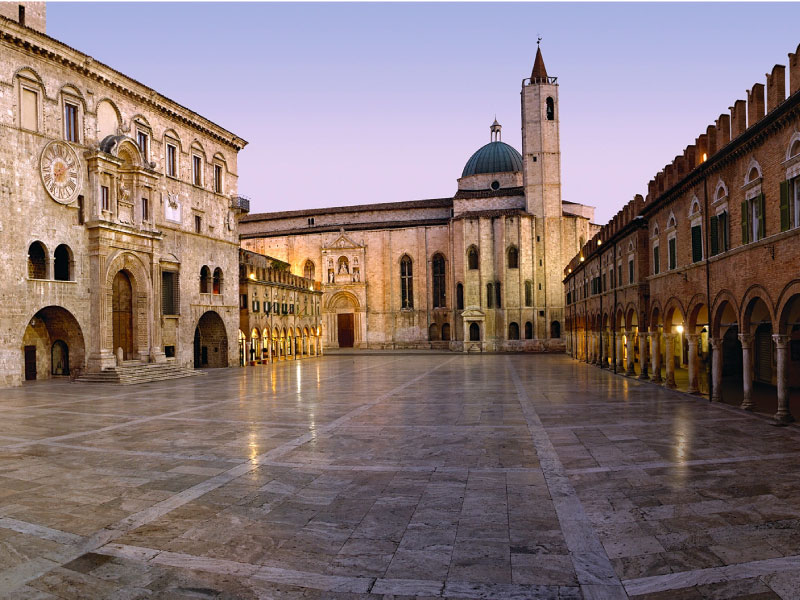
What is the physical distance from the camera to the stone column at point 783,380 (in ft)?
48.0

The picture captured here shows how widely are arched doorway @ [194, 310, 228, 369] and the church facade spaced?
26099 millimetres

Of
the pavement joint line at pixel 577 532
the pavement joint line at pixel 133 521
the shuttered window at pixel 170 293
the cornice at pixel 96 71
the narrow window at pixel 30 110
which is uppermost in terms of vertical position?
the cornice at pixel 96 71

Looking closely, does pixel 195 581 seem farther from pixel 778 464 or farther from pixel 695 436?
pixel 695 436

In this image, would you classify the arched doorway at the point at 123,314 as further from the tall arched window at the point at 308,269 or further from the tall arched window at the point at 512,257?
the tall arched window at the point at 308,269

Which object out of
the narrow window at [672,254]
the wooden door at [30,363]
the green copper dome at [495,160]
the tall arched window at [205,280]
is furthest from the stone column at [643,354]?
the green copper dome at [495,160]

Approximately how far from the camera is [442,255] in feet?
226

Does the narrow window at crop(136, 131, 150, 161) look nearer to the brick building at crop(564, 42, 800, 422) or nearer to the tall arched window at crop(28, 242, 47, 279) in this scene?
the tall arched window at crop(28, 242, 47, 279)

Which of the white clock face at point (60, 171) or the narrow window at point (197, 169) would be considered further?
the narrow window at point (197, 169)

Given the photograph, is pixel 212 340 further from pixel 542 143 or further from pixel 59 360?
pixel 542 143

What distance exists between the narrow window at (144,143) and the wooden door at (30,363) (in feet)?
39.3

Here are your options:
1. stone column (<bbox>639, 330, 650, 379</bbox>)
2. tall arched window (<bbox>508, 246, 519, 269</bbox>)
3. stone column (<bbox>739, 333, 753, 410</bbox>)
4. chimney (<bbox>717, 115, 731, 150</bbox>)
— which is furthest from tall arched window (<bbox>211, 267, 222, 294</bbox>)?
stone column (<bbox>739, 333, 753, 410</bbox>)

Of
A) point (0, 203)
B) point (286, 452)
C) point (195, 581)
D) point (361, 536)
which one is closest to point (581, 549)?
point (361, 536)

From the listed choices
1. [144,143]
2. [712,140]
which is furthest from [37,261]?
[712,140]

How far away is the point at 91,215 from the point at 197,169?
10.9 meters
